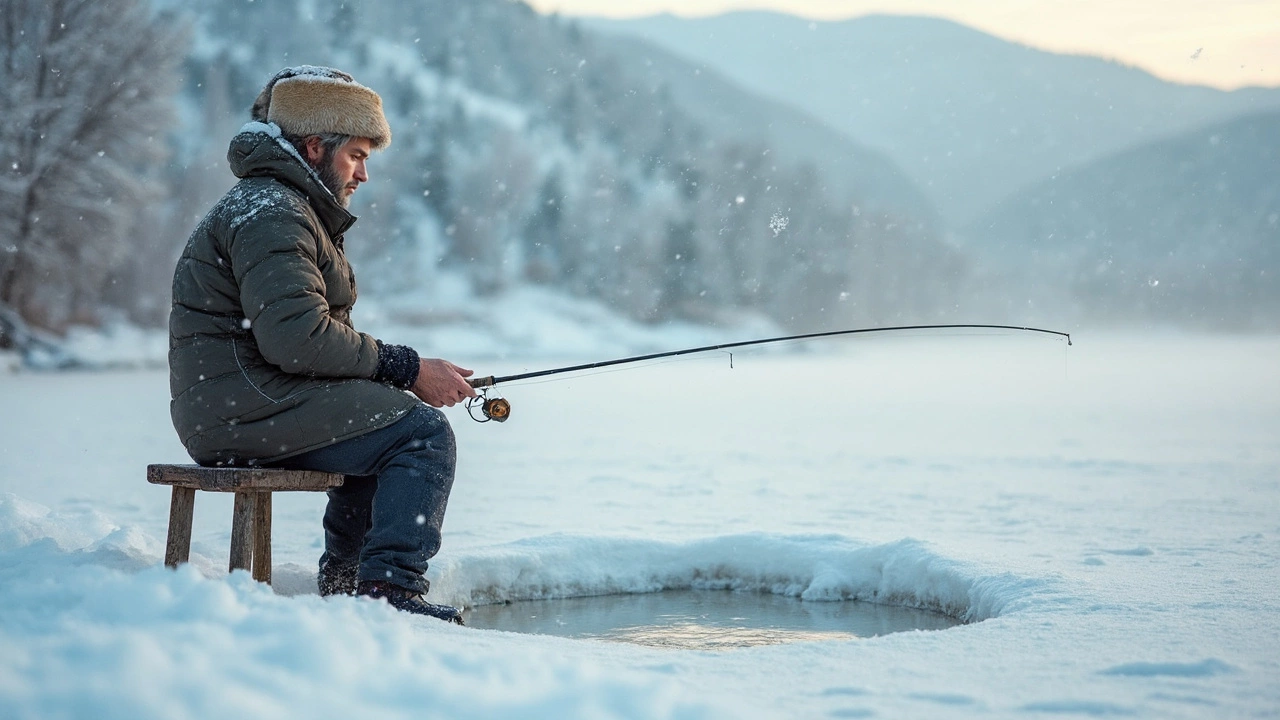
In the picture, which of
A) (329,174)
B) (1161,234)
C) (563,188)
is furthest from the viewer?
(1161,234)

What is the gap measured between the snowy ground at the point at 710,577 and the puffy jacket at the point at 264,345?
1.67 feet

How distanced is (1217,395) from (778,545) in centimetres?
1534

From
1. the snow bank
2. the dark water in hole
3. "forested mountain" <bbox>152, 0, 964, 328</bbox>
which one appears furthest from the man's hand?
"forested mountain" <bbox>152, 0, 964, 328</bbox>

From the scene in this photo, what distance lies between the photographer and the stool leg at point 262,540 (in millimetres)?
3113

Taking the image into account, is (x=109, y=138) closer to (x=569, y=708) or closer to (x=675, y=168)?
(x=569, y=708)

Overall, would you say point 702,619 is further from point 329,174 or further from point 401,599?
point 329,174

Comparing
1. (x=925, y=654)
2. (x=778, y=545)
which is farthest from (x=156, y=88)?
(x=925, y=654)

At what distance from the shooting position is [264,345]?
284 centimetres

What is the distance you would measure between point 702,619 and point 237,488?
1.59 m

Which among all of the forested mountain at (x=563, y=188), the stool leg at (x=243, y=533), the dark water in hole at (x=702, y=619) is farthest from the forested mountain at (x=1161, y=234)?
the stool leg at (x=243, y=533)

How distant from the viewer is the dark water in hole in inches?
135

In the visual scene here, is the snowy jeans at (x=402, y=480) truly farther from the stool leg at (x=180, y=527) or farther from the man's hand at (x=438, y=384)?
the stool leg at (x=180, y=527)

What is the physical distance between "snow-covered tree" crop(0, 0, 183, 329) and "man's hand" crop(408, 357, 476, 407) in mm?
23264

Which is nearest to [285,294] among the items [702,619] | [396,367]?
[396,367]
